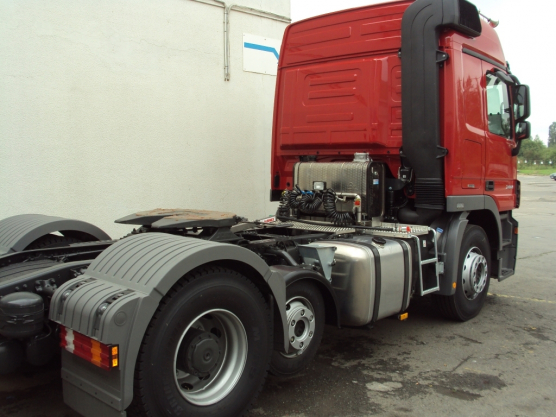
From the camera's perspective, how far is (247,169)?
321 inches

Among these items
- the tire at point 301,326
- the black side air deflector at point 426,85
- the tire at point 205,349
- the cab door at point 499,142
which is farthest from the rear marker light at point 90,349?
the cab door at point 499,142

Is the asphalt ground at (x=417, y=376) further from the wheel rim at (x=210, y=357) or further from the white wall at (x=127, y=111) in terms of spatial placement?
the white wall at (x=127, y=111)

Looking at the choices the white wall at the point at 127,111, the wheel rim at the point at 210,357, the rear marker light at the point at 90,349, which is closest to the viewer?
the rear marker light at the point at 90,349

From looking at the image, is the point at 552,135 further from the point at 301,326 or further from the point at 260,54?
the point at 301,326

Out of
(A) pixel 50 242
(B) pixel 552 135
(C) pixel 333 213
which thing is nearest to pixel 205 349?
(A) pixel 50 242

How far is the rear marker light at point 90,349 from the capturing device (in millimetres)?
2348

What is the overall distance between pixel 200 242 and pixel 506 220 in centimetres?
467

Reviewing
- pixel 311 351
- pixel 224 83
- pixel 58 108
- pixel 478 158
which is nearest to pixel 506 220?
pixel 478 158

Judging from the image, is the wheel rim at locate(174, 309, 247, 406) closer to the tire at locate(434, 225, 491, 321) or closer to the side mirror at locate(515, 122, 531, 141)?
the tire at locate(434, 225, 491, 321)

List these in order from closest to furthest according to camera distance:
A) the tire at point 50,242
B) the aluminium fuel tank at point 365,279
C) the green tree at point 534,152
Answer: the aluminium fuel tank at point 365,279 < the tire at point 50,242 < the green tree at point 534,152

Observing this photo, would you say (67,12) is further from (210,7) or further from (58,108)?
(210,7)

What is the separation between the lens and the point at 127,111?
6.88 m

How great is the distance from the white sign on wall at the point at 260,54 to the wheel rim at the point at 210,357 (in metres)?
5.87

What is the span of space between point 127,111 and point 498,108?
4.68 m
